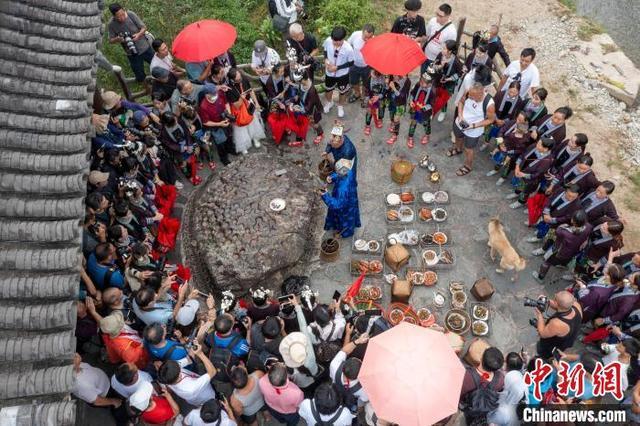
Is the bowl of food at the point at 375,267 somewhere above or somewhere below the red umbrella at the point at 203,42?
below

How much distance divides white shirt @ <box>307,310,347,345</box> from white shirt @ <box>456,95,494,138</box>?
5823 millimetres

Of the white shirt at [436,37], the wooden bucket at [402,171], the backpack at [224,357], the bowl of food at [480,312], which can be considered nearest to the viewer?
the backpack at [224,357]

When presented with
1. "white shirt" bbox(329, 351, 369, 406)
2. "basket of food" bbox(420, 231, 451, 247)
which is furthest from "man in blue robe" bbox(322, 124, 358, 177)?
"white shirt" bbox(329, 351, 369, 406)

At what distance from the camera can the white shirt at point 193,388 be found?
22.7 feet

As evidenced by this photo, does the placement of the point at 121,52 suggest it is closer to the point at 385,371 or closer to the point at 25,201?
the point at 25,201

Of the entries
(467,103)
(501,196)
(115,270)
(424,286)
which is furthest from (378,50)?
(115,270)

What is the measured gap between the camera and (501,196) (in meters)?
11.8

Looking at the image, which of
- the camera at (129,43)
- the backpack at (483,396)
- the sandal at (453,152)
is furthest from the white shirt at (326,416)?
the camera at (129,43)

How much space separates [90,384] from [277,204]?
503cm

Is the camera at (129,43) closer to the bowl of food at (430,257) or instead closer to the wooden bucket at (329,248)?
the wooden bucket at (329,248)

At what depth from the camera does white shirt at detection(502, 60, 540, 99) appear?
1124 cm

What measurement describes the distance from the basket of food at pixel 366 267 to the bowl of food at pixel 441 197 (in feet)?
7.26

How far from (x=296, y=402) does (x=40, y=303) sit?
3.73 m

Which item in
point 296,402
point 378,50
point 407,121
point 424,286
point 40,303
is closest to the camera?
point 40,303
